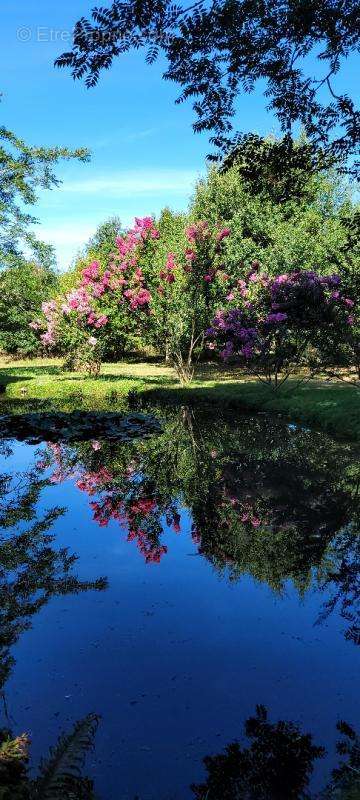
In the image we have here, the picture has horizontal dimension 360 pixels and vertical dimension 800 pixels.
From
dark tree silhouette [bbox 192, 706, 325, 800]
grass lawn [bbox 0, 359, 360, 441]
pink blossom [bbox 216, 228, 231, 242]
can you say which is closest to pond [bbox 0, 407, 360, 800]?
dark tree silhouette [bbox 192, 706, 325, 800]

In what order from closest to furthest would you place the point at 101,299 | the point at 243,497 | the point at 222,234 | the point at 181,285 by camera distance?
1. the point at 243,497
2. the point at 222,234
3. the point at 181,285
4. the point at 101,299

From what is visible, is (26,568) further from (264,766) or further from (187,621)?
(264,766)

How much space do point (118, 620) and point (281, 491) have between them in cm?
413

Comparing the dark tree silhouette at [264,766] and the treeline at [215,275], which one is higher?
the treeline at [215,275]

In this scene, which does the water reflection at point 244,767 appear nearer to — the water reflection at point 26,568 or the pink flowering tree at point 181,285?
the water reflection at point 26,568

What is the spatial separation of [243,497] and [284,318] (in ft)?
28.9

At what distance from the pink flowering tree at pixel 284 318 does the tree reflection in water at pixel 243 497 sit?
3.90 m

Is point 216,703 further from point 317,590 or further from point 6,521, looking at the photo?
point 6,521

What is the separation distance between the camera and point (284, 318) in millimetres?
15352

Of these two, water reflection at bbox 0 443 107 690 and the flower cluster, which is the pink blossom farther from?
water reflection at bbox 0 443 107 690

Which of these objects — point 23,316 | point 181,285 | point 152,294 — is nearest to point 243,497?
point 181,285

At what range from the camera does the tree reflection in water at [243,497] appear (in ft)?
18.3

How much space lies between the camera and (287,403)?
14.8 m

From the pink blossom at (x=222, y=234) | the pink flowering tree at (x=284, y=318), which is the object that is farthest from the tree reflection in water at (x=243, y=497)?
the pink blossom at (x=222, y=234)
